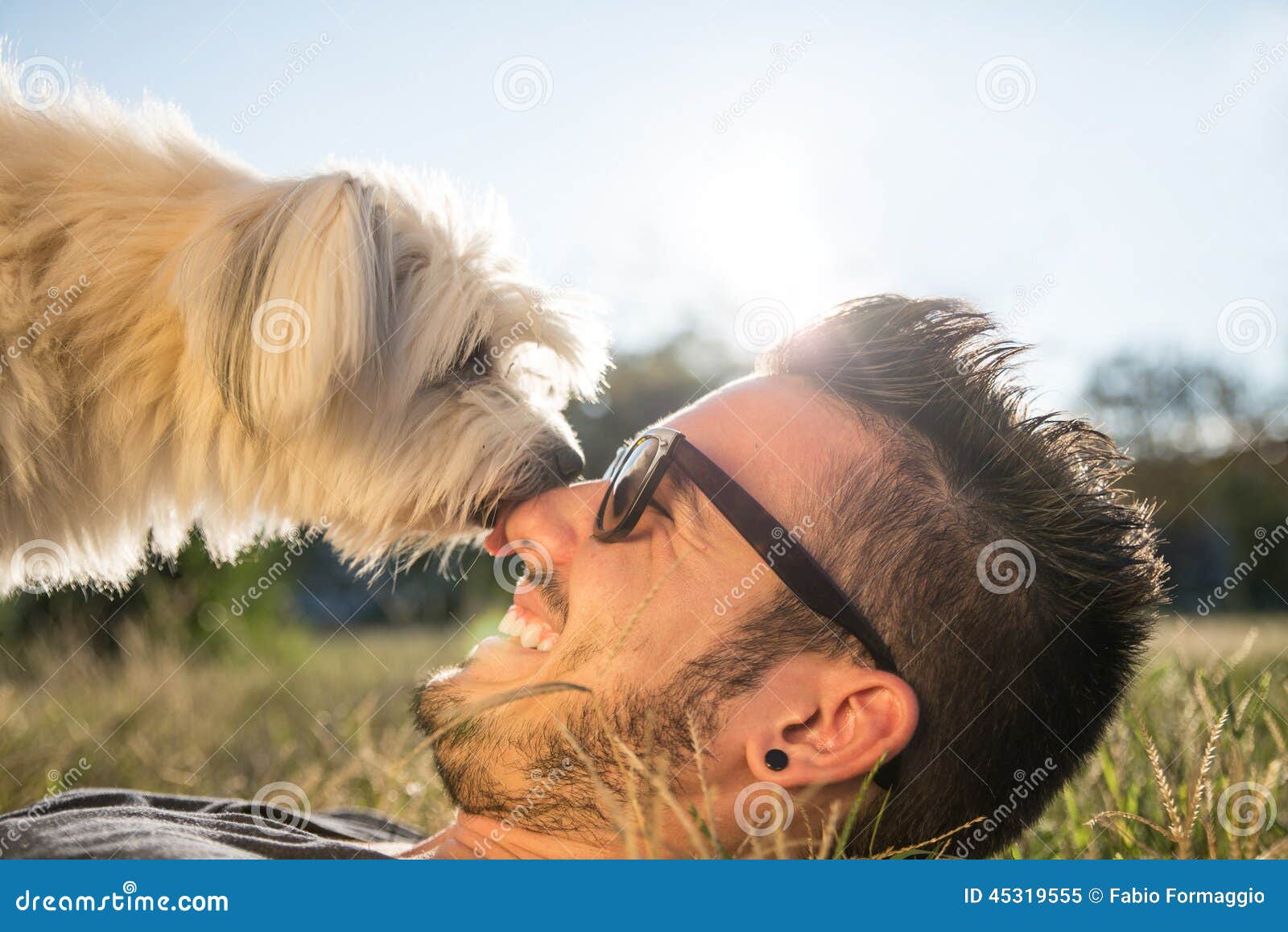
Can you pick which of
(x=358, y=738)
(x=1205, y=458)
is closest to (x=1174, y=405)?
(x=1205, y=458)

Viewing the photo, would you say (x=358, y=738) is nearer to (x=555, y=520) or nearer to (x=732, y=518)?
(x=555, y=520)

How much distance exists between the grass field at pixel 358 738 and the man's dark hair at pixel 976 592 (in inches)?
9.4

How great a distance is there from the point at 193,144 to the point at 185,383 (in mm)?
820

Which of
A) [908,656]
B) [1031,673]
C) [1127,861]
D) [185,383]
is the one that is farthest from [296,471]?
[1127,861]

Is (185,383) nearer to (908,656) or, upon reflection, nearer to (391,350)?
(391,350)

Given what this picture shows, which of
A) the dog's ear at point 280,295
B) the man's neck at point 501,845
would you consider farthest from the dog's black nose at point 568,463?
the man's neck at point 501,845

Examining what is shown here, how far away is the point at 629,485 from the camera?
2480mm

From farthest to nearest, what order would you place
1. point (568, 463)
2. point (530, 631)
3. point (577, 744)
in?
point (568, 463) < point (530, 631) < point (577, 744)

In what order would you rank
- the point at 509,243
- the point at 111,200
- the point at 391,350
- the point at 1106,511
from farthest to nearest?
1. the point at 509,243
2. the point at 391,350
3. the point at 111,200
4. the point at 1106,511

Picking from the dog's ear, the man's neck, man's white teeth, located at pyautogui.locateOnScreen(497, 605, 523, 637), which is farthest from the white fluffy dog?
the man's neck

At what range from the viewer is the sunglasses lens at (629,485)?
247 cm

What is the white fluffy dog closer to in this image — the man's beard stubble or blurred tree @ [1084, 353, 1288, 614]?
→ the man's beard stubble

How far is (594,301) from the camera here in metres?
3.59

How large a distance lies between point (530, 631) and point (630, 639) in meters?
0.37
